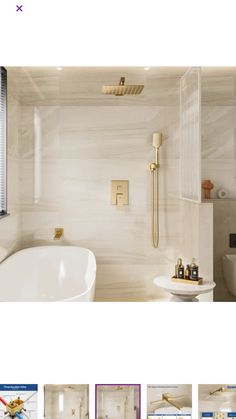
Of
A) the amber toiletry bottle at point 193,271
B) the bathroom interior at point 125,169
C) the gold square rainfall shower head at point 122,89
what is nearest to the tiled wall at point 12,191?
the bathroom interior at point 125,169

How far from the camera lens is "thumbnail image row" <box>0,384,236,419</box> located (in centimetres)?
104

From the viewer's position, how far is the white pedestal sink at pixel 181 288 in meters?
1.08

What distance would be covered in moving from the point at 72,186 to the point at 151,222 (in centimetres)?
22

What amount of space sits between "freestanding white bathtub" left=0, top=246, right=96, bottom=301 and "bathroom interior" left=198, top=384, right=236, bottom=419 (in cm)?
37

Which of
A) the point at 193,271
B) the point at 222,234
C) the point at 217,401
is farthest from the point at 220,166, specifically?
the point at 217,401

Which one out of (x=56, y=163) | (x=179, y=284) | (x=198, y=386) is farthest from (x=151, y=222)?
(x=198, y=386)

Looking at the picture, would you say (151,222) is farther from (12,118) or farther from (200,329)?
(12,118)

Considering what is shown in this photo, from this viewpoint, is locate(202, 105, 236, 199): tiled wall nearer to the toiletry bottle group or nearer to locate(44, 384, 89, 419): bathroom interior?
the toiletry bottle group

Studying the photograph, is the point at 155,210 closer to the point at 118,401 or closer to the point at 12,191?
the point at 12,191

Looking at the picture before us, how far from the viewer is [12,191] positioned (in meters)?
1.07

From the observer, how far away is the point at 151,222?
1.07 m

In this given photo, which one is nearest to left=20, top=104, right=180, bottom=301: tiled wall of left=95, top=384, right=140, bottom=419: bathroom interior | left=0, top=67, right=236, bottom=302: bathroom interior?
left=0, top=67, right=236, bottom=302: bathroom interior

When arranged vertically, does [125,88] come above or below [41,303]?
above
